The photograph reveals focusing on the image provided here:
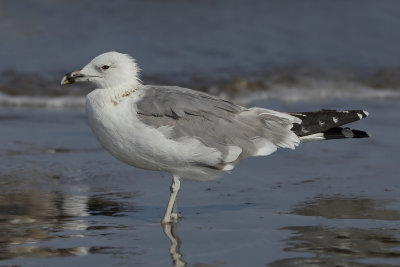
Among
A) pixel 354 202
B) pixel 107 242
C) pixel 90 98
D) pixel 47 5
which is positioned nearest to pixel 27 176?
pixel 90 98

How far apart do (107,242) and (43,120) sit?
490cm

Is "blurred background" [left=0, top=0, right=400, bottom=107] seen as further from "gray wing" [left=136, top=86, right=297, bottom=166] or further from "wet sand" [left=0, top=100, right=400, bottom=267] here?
"gray wing" [left=136, top=86, right=297, bottom=166]

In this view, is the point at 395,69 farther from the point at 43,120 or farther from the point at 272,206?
the point at 272,206

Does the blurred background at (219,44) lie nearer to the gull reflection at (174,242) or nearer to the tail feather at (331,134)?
the tail feather at (331,134)

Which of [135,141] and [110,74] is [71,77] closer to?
[110,74]

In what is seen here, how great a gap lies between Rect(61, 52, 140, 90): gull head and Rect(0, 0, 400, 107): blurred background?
5071 mm

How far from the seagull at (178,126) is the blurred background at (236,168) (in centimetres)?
44

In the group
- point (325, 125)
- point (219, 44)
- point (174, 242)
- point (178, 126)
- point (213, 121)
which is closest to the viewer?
point (174, 242)

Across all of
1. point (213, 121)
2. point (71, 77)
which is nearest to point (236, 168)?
point (213, 121)

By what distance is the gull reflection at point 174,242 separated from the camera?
201 inches

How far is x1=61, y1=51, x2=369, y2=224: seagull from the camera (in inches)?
239

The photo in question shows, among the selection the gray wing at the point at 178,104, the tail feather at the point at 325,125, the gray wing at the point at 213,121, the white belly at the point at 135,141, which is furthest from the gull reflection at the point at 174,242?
the tail feather at the point at 325,125

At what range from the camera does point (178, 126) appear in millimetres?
6199

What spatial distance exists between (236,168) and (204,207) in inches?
53.2
